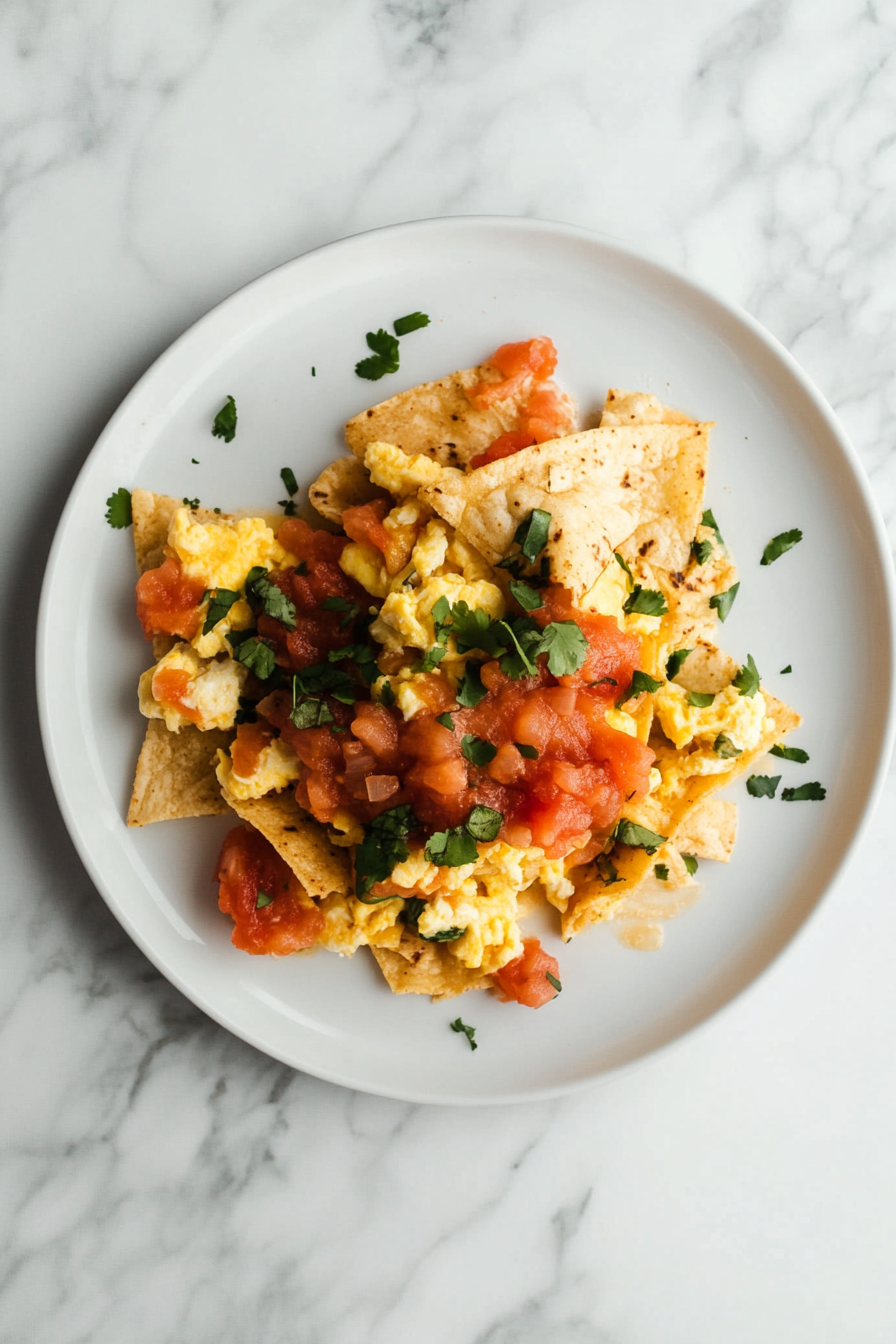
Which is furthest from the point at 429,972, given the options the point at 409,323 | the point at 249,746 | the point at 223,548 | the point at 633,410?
the point at 409,323

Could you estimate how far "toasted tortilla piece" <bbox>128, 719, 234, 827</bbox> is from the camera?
3.17m

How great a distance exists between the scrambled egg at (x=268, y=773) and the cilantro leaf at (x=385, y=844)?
34 cm

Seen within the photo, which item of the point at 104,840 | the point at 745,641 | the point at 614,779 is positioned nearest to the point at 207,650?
the point at 104,840

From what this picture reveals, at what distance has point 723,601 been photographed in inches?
131

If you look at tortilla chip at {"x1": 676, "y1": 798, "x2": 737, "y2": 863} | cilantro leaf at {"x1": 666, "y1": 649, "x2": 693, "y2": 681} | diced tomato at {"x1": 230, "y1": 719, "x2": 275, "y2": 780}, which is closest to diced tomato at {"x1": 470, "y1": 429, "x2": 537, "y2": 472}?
cilantro leaf at {"x1": 666, "y1": 649, "x2": 693, "y2": 681}

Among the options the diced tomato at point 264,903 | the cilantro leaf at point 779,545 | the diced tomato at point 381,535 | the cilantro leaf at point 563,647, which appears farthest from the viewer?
the cilantro leaf at point 779,545

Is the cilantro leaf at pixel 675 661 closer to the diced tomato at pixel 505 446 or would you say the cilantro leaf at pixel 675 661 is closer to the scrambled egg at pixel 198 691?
the diced tomato at pixel 505 446

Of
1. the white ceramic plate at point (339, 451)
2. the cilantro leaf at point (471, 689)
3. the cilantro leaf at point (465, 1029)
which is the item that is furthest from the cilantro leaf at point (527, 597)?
the cilantro leaf at point (465, 1029)

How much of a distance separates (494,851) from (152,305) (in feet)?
7.33

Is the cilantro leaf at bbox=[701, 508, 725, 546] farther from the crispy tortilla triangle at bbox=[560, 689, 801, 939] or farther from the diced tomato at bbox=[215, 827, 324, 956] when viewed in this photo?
the diced tomato at bbox=[215, 827, 324, 956]

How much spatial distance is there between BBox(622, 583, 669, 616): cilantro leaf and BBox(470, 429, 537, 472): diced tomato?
615mm

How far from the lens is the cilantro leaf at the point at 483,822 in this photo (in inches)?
111

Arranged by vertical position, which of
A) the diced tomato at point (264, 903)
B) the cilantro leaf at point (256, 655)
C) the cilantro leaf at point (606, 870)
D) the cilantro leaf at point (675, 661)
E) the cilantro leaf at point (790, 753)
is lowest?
the diced tomato at point (264, 903)

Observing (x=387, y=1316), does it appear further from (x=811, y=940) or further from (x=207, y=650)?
(x=207, y=650)
